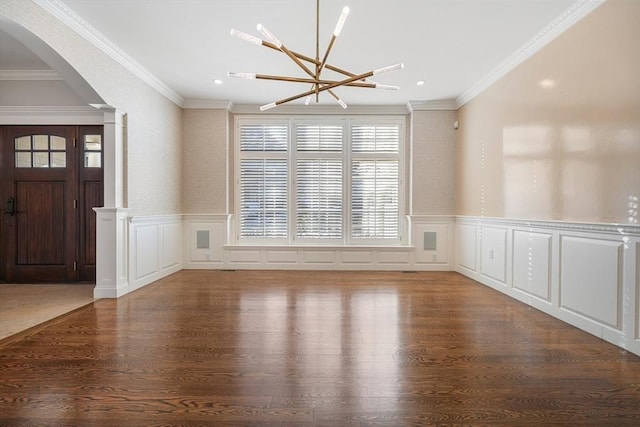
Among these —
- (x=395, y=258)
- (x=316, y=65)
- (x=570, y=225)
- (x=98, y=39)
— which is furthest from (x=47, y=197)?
(x=570, y=225)

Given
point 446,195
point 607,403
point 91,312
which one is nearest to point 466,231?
point 446,195

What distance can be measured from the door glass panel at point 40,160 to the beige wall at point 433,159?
222 inches

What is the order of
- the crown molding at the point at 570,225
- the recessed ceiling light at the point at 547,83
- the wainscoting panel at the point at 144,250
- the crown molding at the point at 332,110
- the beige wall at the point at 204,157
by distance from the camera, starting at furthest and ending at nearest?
the crown molding at the point at 332,110 < the beige wall at the point at 204,157 < the wainscoting panel at the point at 144,250 < the recessed ceiling light at the point at 547,83 < the crown molding at the point at 570,225

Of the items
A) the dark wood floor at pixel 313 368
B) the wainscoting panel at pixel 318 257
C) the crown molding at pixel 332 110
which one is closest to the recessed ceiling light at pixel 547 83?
the dark wood floor at pixel 313 368

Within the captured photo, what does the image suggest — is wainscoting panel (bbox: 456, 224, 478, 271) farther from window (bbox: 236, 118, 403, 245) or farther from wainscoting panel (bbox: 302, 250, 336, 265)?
wainscoting panel (bbox: 302, 250, 336, 265)

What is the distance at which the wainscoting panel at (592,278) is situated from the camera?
2.74 m

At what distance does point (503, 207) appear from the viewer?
4453mm

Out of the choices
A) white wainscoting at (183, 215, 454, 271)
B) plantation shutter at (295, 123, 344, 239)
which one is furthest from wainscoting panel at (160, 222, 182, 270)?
plantation shutter at (295, 123, 344, 239)

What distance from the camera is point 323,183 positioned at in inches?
245

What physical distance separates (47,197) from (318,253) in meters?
4.15

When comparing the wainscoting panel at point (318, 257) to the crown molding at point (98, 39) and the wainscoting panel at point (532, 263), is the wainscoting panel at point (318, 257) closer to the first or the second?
the wainscoting panel at point (532, 263)

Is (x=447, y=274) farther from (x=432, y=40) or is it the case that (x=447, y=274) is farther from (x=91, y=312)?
(x=91, y=312)

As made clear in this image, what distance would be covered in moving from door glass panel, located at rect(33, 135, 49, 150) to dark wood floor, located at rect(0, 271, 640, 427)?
262 cm

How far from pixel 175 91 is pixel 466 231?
5.27 meters
